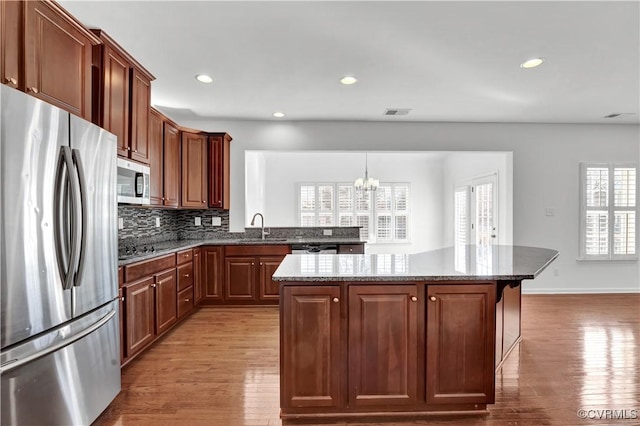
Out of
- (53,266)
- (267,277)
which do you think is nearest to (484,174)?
(267,277)

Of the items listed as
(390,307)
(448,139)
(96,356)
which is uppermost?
(448,139)

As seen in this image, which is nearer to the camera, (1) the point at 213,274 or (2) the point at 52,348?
(2) the point at 52,348

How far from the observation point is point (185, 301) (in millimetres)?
3584

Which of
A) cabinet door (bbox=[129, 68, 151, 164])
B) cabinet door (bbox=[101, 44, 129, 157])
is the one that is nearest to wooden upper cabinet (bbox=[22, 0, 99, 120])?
cabinet door (bbox=[101, 44, 129, 157])

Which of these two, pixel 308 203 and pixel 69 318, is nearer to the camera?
pixel 69 318

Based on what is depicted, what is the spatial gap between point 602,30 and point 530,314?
301 centimetres

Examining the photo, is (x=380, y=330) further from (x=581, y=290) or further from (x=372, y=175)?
(x=372, y=175)

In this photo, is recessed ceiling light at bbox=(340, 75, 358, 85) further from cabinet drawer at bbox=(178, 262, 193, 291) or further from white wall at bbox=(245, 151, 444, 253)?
white wall at bbox=(245, 151, 444, 253)

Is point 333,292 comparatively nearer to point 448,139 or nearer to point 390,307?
point 390,307

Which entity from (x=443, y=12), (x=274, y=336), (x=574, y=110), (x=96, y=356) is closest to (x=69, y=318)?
(x=96, y=356)

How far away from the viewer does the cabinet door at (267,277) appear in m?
4.13

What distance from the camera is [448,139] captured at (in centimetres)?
461

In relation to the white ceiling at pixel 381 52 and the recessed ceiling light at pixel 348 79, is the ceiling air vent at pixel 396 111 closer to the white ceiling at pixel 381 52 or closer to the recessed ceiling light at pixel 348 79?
the white ceiling at pixel 381 52

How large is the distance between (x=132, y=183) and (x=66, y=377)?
1595 millimetres
